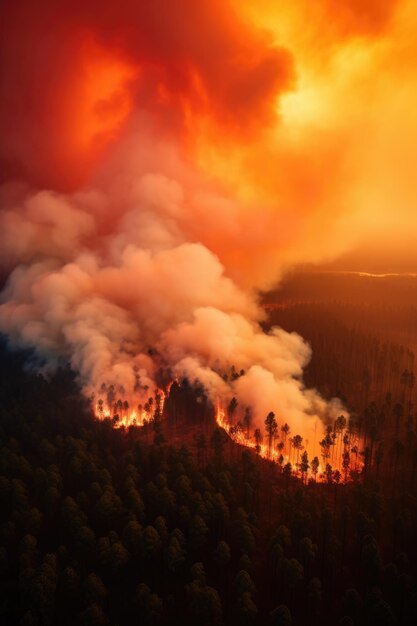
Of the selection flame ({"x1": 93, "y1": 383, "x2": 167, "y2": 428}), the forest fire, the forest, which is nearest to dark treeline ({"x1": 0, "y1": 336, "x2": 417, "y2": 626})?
the forest

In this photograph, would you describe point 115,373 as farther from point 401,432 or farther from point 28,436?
point 401,432

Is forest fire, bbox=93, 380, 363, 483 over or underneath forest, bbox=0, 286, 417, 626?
over

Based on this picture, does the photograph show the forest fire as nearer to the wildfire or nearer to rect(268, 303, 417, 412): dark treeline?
the wildfire

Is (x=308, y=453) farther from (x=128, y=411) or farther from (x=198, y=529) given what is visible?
(x=128, y=411)

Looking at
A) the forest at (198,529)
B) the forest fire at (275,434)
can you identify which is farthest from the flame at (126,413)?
the forest at (198,529)

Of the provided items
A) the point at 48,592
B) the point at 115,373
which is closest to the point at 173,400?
the point at 115,373

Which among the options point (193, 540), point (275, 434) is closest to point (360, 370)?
point (275, 434)
